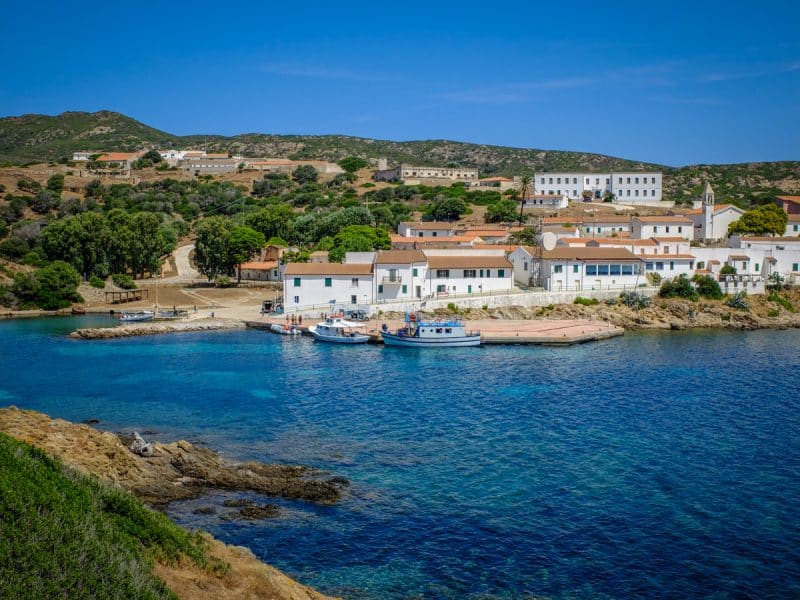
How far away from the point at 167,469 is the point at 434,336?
2673 cm

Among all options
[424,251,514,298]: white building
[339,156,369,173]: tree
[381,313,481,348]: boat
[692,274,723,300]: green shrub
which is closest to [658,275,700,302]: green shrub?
[692,274,723,300]: green shrub

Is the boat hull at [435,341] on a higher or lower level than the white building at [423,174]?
lower

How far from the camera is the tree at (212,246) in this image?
7381 cm

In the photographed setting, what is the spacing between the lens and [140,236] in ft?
246

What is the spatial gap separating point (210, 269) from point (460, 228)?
30.8 metres

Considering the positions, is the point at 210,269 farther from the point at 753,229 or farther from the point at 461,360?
the point at 753,229

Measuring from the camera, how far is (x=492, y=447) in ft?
85.5

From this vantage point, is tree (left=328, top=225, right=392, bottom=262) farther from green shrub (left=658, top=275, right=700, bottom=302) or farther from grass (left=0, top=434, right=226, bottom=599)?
grass (left=0, top=434, right=226, bottom=599)

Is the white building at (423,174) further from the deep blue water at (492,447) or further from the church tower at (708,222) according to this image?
the deep blue water at (492,447)

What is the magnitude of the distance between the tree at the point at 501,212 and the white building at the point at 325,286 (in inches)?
1693

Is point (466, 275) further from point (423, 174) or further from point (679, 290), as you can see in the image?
point (423, 174)

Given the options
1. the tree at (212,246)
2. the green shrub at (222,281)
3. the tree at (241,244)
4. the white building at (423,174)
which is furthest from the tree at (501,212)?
the green shrub at (222,281)

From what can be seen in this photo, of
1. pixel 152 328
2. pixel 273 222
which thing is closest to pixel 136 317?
pixel 152 328

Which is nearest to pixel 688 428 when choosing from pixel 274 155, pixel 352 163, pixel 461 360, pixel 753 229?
pixel 461 360
